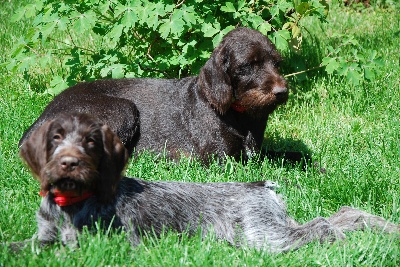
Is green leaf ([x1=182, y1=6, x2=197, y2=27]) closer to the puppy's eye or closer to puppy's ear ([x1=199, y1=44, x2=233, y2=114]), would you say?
puppy's ear ([x1=199, y1=44, x2=233, y2=114])

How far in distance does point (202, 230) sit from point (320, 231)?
0.86m

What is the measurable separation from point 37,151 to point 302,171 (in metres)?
2.79

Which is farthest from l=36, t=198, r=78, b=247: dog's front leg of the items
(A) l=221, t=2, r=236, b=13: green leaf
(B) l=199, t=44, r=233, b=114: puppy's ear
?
Result: (A) l=221, t=2, r=236, b=13: green leaf

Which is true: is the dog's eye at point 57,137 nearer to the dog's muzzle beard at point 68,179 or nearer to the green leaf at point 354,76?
the dog's muzzle beard at point 68,179

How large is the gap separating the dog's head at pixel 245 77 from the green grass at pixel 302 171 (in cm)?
60

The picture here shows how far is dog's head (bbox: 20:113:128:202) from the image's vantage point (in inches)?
168

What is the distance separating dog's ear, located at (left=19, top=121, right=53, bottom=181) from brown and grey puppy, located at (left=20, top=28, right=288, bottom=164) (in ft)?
6.90

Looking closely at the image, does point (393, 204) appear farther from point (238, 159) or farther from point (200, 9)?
point (200, 9)

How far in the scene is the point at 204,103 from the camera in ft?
22.8

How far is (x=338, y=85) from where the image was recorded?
8.74m

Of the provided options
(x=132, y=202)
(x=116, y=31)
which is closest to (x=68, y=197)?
(x=132, y=202)

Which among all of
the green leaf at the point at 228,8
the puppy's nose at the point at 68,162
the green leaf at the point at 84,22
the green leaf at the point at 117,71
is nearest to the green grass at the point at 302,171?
the puppy's nose at the point at 68,162

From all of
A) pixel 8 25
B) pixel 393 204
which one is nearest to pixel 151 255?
pixel 393 204

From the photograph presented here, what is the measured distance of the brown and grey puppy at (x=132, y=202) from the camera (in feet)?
14.5
